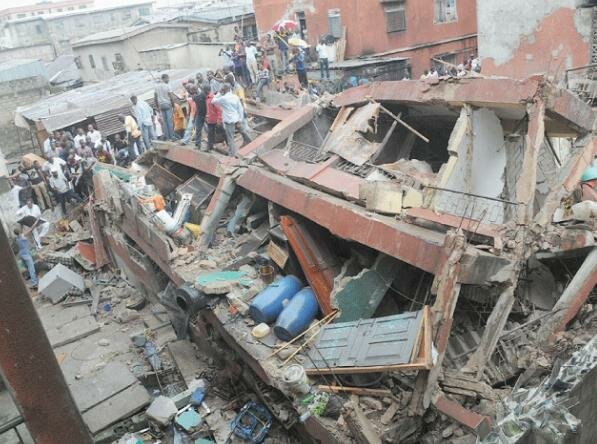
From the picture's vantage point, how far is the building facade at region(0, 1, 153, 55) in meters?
46.5

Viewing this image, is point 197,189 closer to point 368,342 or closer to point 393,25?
point 368,342

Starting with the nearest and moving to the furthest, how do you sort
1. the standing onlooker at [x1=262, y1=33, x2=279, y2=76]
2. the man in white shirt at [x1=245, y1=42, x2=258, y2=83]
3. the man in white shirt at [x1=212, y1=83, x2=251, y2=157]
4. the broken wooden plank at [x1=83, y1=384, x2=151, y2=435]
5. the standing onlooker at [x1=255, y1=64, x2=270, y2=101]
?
the broken wooden plank at [x1=83, y1=384, x2=151, y2=435] < the man in white shirt at [x1=212, y1=83, x2=251, y2=157] < the standing onlooker at [x1=255, y1=64, x2=270, y2=101] < the man in white shirt at [x1=245, y1=42, x2=258, y2=83] < the standing onlooker at [x1=262, y1=33, x2=279, y2=76]

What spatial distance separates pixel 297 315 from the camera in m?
6.21

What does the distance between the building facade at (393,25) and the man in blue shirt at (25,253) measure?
14.4 metres

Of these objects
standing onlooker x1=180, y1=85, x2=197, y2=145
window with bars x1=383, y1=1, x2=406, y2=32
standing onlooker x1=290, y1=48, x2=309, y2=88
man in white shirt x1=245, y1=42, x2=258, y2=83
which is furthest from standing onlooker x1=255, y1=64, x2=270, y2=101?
window with bars x1=383, y1=1, x2=406, y2=32

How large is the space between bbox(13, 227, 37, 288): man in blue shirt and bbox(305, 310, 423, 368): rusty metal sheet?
25.6 ft

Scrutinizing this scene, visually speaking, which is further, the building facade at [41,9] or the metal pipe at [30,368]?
the building facade at [41,9]

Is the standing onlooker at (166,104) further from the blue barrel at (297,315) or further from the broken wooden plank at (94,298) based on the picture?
the blue barrel at (297,315)

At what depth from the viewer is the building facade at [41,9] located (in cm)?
6034

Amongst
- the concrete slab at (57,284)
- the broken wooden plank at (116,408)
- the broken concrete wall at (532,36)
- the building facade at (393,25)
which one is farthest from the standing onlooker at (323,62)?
the broken wooden plank at (116,408)

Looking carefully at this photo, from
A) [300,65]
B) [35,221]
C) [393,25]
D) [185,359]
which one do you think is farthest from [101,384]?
[393,25]

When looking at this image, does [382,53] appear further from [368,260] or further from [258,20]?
[368,260]

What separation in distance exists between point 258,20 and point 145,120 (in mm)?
13293

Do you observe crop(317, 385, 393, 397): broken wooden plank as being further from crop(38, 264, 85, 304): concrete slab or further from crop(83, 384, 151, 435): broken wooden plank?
crop(38, 264, 85, 304): concrete slab
